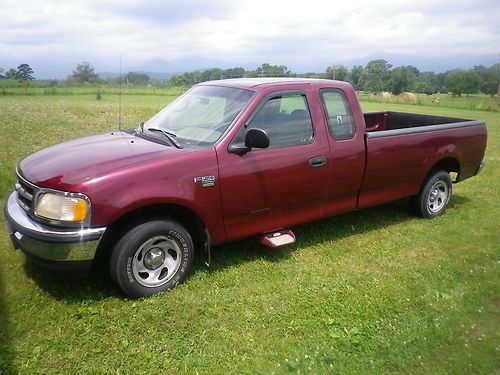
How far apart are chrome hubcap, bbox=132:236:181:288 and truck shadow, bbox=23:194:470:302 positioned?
31 cm

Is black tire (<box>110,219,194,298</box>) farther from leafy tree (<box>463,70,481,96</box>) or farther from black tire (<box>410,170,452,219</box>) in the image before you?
leafy tree (<box>463,70,481,96</box>)

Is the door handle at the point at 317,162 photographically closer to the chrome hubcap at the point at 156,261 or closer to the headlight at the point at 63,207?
the chrome hubcap at the point at 156,261

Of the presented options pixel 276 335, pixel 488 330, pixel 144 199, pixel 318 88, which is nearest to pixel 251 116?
pixel 318 88

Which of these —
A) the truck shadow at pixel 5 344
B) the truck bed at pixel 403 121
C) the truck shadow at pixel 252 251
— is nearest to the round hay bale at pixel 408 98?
the truck bed at pixel 403 121

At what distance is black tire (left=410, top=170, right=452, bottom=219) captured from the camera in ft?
19.2

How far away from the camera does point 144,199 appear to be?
3461 millimetres

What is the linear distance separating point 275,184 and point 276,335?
146 centimetres

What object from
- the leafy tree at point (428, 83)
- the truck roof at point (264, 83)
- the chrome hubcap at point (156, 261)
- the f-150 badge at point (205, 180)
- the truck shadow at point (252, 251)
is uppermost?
Result: the leafy tree at point (428, 83)

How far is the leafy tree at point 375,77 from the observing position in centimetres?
4088

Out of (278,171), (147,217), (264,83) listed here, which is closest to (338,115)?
(264,83)

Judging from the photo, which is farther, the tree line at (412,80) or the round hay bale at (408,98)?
the tree line at (412,80)

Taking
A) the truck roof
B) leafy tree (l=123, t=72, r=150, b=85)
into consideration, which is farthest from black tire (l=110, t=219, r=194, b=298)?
leafy tree (l=123, t=72, r=150, b=85)

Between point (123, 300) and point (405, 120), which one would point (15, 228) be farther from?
point (405, 120)

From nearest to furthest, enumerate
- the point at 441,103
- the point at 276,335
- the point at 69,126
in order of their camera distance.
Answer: the point at 276,335
the point at 69,126
the point at 441,103
